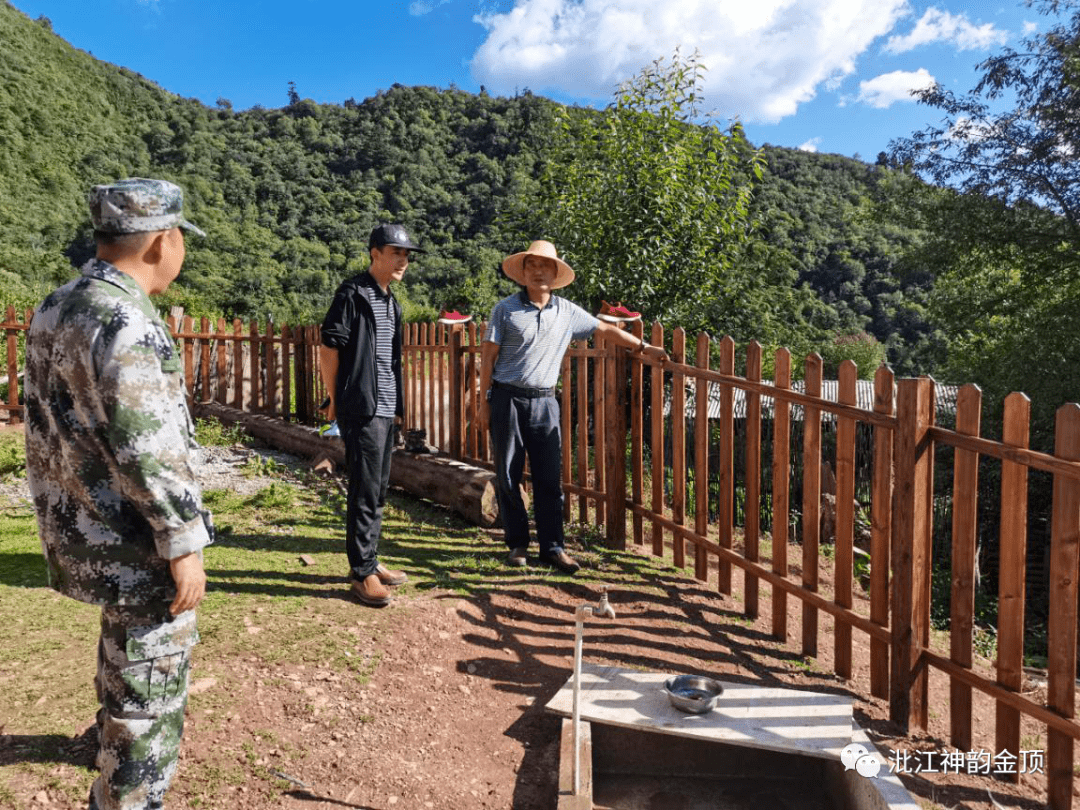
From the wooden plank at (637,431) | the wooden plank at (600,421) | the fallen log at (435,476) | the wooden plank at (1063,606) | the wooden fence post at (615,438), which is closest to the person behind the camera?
the wooden plank at (1063,606)

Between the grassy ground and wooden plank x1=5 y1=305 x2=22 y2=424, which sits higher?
wooden plank x1=5 y1=305 x2=22 y2=424

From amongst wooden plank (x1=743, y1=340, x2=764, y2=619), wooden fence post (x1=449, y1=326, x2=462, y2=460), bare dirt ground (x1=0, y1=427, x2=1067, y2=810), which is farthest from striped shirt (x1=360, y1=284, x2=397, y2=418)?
wooden fence post (x1=449, y1=326, x2=462, y2=460)

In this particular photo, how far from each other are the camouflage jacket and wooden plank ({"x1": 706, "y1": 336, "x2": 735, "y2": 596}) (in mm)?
3218

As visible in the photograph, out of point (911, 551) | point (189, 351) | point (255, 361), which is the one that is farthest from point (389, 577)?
point (189, 351)

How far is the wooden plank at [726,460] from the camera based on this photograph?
4492mm

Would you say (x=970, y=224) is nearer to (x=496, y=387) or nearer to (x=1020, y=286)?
(x=1020, y=286)

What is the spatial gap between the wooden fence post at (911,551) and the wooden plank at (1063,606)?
0.54 meters

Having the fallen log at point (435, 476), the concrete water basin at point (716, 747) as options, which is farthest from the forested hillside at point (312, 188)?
the concrete water basin at point (716, 747)

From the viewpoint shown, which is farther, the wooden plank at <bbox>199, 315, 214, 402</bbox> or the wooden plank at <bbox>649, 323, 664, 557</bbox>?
the wooden plank at <bbox>199, 315, 214, 402</bbox>

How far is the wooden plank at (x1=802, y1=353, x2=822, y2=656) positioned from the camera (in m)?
3.89

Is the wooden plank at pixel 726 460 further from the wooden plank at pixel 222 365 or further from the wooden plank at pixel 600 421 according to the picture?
the wooden plank at pixel 222 365

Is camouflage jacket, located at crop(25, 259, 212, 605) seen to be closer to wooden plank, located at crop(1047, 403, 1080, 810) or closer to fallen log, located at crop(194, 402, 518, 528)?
wooden plank, located at crop(1047, 403, 1080, 810)

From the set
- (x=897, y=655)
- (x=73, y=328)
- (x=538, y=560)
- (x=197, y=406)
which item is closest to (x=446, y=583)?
(x=538, y=560)

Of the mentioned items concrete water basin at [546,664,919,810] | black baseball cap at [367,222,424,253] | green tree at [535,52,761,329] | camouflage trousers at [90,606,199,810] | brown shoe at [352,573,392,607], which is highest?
green tree at [535,52,761,329]
